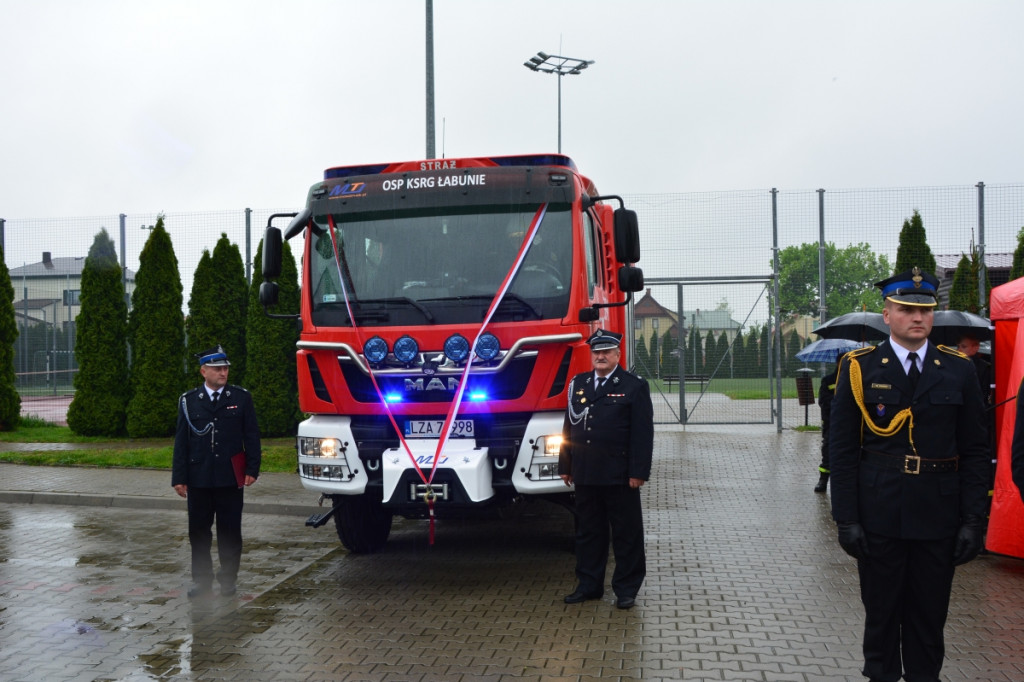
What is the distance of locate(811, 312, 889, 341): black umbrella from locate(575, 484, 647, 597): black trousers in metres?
4.63

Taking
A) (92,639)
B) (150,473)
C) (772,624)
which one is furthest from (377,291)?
(150,473)

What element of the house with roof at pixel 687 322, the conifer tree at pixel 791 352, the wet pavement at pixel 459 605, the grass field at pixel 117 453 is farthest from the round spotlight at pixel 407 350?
the conifer tree at pixel 791 352

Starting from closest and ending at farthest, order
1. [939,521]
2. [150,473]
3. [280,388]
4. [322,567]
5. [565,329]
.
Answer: [939,521] < [565,329] < [322,567] < [150,473] < [280,388]

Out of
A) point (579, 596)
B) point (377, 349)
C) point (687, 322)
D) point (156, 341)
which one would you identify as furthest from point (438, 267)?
point (687, 322)

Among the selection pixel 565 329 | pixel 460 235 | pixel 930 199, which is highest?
pixel 930 199

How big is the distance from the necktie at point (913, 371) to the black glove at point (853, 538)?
0.70 metres

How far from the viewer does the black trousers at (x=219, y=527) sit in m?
7.32

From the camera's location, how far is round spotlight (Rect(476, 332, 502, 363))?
24.2 feet

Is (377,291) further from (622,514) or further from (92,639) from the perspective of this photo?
(92,639)

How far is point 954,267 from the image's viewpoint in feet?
58.7

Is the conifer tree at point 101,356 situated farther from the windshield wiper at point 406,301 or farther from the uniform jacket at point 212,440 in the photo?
the windshield wiper at point 406,301

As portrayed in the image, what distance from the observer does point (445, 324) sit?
750cm

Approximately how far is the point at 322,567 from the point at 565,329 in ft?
9.31

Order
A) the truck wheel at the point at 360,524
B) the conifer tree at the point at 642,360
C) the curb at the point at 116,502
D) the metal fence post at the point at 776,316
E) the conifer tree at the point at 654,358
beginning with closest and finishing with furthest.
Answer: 1. the truck wheel at the point at 360,524
2. the curb at the point at 116,502
3. the metal fence post at the point at 776,316
4. the conifer tree at the point at 642,360
5. the conifer tree at the point at 654,358
